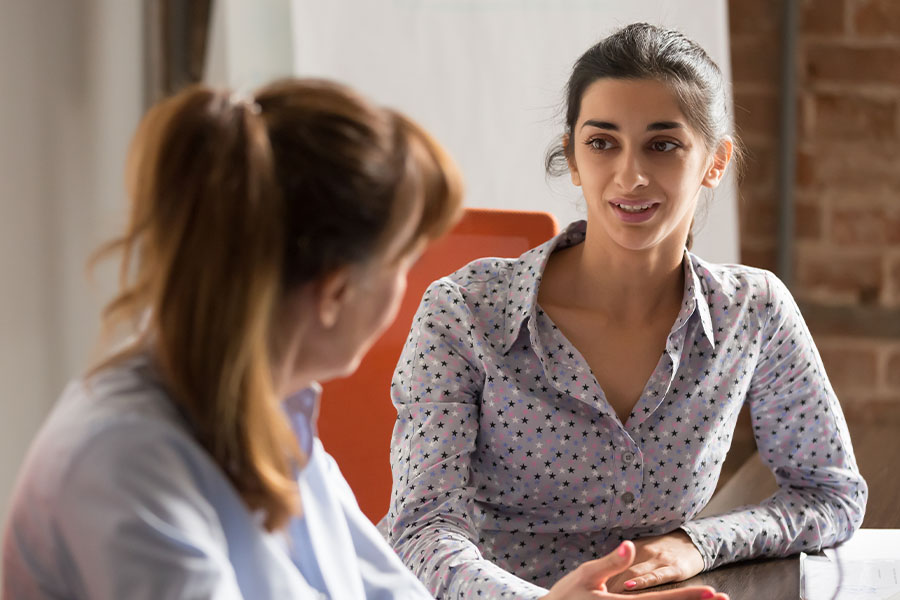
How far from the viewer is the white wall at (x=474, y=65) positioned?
2.45 metres

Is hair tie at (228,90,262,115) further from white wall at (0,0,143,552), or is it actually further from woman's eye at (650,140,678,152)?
white wall at (0,0,143,552)

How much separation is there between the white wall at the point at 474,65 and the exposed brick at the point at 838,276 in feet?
2.05

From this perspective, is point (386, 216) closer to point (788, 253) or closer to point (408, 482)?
point (408, 482)

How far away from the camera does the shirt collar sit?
1.31 meters

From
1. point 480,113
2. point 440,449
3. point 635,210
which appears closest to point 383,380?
point 440,449

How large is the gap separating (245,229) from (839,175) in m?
2.21

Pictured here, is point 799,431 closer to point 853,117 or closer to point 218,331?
point 218,331

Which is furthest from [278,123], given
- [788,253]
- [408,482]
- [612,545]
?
[788,253]

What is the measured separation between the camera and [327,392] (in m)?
1.51

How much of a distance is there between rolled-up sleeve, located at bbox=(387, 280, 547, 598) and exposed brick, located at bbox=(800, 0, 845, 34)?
161 cm

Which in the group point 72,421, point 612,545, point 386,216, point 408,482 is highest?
point 386,216

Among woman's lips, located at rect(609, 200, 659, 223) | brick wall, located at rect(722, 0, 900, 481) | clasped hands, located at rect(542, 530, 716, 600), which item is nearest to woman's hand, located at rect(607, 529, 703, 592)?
clasped hands, located at rect(542, 530, 716, 600)

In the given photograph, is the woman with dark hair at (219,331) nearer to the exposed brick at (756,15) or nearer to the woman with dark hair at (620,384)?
the woman with dark hair at (620,384)

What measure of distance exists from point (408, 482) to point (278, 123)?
611mm
